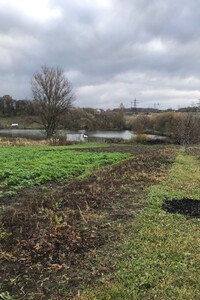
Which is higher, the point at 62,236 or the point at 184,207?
the point at 62,236

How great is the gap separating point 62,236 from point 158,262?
1.76 meters

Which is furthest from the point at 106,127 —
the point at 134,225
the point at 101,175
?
the point at 134,225

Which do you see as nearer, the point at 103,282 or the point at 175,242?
the point at 103,282

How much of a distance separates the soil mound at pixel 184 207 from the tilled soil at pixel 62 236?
0.67 meters

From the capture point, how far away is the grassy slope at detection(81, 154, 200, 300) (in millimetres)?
3732

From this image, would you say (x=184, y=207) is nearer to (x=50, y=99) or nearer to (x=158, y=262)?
(x=158, y=262)

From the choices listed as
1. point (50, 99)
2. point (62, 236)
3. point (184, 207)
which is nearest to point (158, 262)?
point (62, 236)

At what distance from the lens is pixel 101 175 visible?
11680 mm

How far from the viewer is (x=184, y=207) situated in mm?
7605

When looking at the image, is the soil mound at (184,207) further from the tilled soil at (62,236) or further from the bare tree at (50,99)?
the bare tree at (50,99)

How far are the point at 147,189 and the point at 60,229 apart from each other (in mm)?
4208

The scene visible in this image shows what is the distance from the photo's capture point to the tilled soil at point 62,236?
13.4 ft

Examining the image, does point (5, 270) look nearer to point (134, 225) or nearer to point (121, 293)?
point (121, 293)

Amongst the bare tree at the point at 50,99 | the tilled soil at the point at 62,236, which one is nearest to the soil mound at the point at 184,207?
the tilled soil at the point at 62,236
